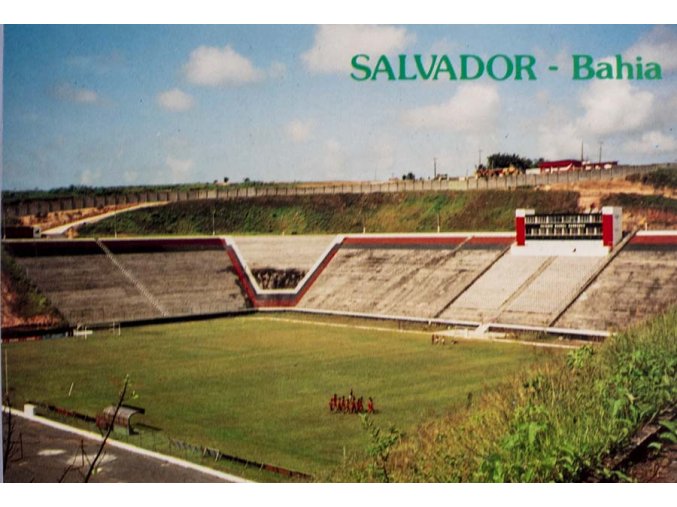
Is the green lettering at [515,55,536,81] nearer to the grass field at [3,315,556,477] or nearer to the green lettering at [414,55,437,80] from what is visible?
the green lettering at [414,55,437,80]

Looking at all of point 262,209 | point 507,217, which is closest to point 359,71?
point 262,209

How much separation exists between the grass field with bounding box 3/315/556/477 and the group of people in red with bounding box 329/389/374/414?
0.15 metres

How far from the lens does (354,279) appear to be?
17.5 m

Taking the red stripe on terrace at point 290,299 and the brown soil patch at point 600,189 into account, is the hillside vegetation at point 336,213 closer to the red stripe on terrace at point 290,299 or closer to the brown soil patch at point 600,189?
the brown soil patch at point 600,189

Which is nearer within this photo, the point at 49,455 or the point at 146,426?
the point at 49,455

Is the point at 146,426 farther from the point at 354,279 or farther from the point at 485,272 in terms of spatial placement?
the point at 485,272

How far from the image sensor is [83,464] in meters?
12.0

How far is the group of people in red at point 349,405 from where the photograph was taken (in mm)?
13750

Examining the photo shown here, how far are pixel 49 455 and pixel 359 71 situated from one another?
8204mm

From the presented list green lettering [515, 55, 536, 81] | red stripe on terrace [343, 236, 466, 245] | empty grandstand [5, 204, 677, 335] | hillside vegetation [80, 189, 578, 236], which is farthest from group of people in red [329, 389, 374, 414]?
green lettering [515, 55, 536, 81]

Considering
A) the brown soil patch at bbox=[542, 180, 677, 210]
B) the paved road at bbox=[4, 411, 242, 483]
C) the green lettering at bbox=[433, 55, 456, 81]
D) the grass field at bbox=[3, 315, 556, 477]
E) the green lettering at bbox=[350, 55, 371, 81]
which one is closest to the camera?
the paved road at bbox=[4, 411, 242, 483]

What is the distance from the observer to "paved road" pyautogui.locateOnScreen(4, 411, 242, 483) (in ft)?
38.3

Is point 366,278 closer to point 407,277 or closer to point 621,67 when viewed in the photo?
point 407,277

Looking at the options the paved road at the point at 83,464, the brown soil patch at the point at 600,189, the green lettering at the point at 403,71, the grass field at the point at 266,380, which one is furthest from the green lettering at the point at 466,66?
the paved road at the point at 83,464
